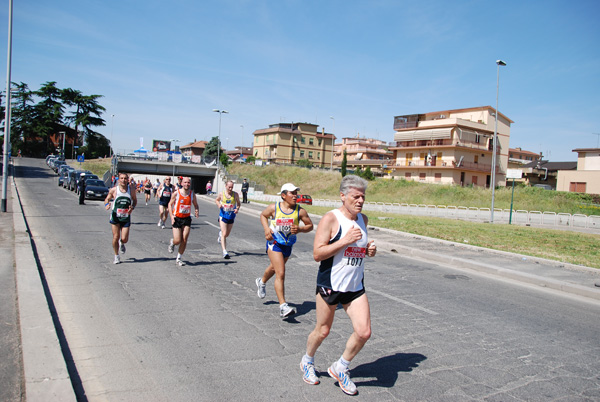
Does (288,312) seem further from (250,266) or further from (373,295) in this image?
(250,266)

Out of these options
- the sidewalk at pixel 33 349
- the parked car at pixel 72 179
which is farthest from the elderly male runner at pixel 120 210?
the parked car at pixel 72 179

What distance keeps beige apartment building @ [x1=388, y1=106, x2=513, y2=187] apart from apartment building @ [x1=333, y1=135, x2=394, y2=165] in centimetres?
3805

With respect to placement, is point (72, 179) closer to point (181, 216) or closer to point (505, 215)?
point (181, 216)

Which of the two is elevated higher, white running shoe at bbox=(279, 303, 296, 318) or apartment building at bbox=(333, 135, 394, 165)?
apartment building at bbox=(333, 135, 394, 165)

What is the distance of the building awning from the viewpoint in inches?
2273

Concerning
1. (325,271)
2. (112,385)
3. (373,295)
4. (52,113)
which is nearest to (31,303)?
(112,385)

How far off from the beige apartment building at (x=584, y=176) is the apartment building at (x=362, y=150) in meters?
50.8

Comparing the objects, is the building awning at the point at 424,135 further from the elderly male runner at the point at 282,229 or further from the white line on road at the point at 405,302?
the elderly male runner at the point at 282,229

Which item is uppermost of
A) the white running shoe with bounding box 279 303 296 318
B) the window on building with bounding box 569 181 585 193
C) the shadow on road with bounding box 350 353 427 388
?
the window on building with bounding box 569 181 585 193

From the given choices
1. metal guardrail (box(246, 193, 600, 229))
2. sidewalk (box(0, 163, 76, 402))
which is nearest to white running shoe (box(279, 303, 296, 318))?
sidewalk (box(0, 163, 76, 402))

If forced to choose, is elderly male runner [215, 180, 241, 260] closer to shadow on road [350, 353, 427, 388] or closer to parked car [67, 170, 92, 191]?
shadow on road [350, 353, 427, 388]

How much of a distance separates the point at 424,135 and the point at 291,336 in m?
59.0

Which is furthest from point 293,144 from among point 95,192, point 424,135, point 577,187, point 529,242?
point 529,242

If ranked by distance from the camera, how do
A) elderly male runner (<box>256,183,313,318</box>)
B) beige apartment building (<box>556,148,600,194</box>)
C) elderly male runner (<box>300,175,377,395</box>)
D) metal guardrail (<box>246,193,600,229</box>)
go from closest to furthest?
elderly male runner (<box>300,175,377,395</box>)
elderly male runner (<box>256,183,313,318</box>)
metal guardrail (<box>246,193,600,229</box>)
beige apartment building (<box>556,148,600,194</box>)
